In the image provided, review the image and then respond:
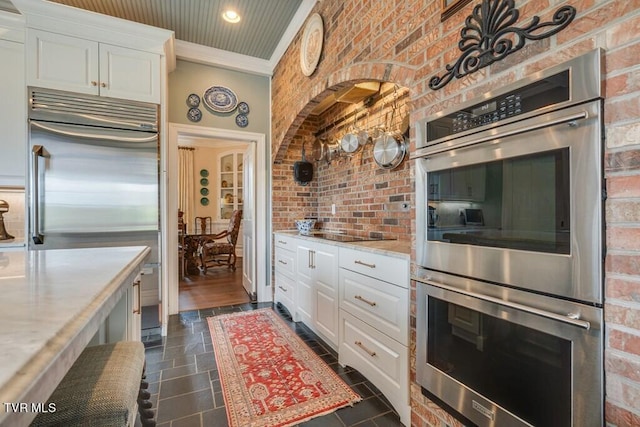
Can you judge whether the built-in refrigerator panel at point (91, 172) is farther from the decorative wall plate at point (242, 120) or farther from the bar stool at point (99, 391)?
the bar stool at point (99, 391)

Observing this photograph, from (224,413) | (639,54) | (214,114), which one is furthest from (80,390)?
(214,114)

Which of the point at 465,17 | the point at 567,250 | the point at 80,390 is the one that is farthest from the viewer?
the point at 465,17

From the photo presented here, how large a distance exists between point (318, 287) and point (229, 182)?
5427mm

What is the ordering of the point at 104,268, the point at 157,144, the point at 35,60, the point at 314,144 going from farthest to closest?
the point at 314,144 < the point at 157,144 < the point at 35,60 < the point at 104,268

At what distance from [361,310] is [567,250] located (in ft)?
3.97

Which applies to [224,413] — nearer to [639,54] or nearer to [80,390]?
[80,390]

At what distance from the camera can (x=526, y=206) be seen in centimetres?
101

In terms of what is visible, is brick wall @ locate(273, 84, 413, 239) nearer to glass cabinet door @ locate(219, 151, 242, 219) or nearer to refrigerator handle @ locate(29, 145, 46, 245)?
refrigerator handle @ locate(29, 145, 46, 245)

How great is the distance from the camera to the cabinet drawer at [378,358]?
1.55m

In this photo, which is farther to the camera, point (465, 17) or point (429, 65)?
point (429, 65)

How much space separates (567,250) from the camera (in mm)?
891

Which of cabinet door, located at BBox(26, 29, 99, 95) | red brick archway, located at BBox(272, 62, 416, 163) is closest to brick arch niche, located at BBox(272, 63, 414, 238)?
red brick archway, located at BBox(272, 62, 416, 163)

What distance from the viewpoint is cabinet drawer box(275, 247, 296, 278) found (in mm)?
2953

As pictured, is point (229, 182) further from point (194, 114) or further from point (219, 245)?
point (194, 114)
